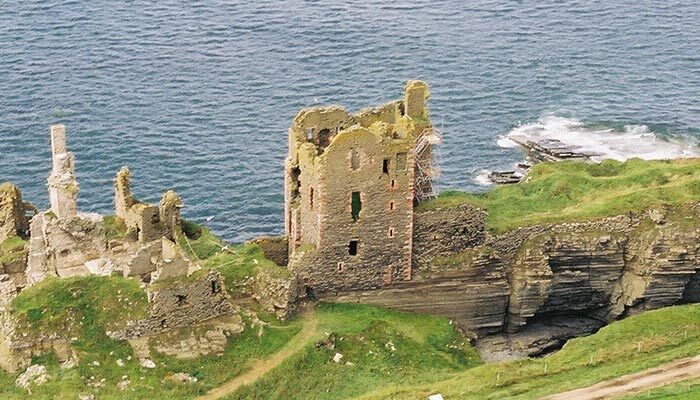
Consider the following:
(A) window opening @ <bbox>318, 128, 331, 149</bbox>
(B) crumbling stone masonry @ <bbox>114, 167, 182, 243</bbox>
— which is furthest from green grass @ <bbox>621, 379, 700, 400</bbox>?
(B) crumbling stone masonry @ <bbox>114, 167, 182, 243</bbox>

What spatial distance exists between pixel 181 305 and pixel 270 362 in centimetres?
638

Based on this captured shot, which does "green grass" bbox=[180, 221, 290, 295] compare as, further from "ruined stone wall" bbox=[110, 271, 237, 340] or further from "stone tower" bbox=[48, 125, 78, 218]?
"stone tower" bbox=[48, 125, 78, 218]

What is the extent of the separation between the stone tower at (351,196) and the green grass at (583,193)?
11.0 feet

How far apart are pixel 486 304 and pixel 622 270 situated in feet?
33.4

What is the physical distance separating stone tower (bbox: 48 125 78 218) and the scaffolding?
2233 cm

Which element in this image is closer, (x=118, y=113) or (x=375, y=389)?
(x=375, y=389)

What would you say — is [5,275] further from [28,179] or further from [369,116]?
[28,179]

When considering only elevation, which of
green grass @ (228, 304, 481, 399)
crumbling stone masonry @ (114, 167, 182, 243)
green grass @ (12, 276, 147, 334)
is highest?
crumbling stone masonry @ (114, 167, 182, 243)

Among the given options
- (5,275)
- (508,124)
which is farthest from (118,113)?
(5,275)

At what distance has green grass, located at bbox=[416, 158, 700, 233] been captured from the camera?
3607 inches

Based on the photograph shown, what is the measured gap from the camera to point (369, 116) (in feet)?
295

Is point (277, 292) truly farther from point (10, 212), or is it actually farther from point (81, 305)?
point (10, 212)

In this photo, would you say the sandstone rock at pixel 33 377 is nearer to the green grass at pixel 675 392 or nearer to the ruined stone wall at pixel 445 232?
the ruined stone wall at pixel 445 232

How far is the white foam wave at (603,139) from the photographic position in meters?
→ 136
